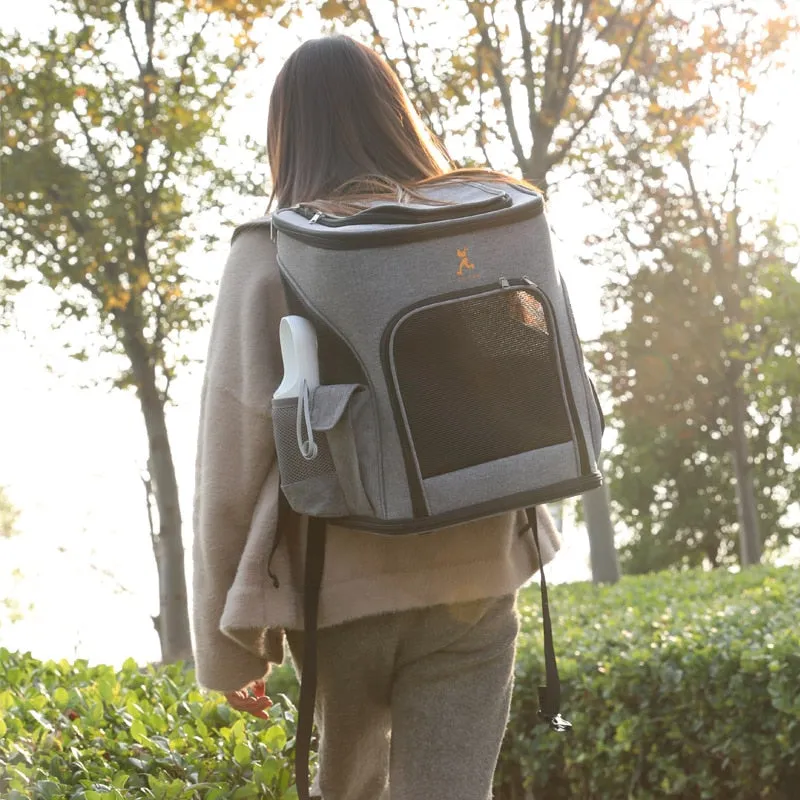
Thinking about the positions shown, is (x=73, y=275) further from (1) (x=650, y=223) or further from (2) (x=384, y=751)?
(1) (x=650, y=223)

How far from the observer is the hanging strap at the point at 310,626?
7.20ft

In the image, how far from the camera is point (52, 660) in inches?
191

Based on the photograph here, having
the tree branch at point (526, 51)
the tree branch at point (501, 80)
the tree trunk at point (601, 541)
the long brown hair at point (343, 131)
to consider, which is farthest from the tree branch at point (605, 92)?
the long brown hair at point (343, 131)

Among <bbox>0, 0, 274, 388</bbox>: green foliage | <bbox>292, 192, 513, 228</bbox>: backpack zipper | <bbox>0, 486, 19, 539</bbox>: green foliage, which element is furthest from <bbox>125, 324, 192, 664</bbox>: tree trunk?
<bbox>0, 486, 19, 539</bbox>: green foliage

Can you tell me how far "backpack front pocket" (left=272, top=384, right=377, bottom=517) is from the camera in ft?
7.06

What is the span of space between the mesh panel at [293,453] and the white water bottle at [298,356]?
0.13 feet

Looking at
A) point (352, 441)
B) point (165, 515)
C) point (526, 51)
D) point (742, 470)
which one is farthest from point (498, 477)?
point (742, 470)

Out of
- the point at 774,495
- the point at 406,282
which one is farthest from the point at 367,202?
the point at 774,495

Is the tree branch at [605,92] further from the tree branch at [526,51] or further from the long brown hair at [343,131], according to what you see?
the long brown hair at [343,131]

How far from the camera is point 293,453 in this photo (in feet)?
7.15

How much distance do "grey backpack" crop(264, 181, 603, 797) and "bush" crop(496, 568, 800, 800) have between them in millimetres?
3015

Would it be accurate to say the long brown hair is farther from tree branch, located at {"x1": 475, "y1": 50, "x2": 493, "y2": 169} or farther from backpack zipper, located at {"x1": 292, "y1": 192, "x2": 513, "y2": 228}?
tree branch, located at {"x1": 475, "y1": 50, "x2": 493, "y2": 169}

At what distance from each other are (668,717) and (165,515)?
6.46 meters

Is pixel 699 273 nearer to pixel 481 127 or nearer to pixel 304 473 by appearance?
pixel 481 127
